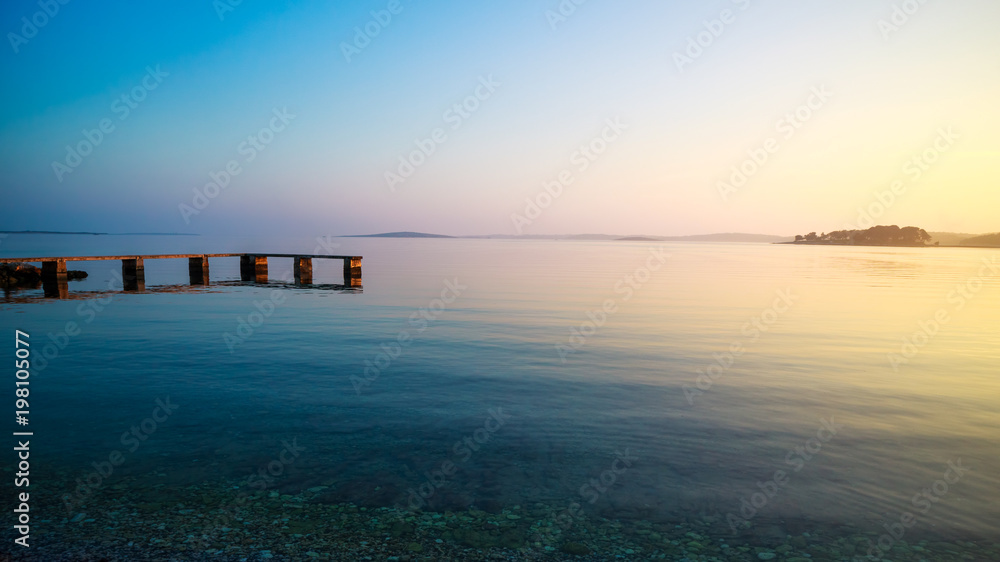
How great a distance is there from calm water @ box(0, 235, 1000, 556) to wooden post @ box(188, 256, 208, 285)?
57.0 ft

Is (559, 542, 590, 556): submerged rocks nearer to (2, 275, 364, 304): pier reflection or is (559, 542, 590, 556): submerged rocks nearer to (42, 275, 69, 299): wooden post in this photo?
(2, 275, 364, 304): pier reflection

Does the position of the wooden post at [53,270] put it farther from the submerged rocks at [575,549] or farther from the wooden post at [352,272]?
the submerged rocks at [575,549]

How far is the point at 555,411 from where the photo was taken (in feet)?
35.8

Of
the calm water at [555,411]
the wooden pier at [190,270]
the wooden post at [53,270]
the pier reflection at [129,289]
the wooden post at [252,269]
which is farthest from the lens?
the wooden post at [252,269]

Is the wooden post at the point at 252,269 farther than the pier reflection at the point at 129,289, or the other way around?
the wooden post at the point at 252,269

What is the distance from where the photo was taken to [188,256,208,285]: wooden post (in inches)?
1639

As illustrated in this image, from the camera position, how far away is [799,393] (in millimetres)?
12555

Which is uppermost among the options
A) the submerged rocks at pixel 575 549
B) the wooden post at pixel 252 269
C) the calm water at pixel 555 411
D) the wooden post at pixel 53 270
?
the submerged rocks at pixel 575 549

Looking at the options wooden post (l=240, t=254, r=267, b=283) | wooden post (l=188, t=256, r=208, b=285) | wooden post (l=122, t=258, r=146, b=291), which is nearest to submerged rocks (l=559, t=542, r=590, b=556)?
wooden post (l=122, t=258, r=146, b=291)

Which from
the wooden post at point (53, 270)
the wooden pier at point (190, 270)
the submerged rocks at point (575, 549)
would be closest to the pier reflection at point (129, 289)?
the wooden pier at point (190, 270)

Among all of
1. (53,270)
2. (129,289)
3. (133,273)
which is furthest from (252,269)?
(53,270)

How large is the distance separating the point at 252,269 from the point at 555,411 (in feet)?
135

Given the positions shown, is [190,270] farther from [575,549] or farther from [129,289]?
[575,549]

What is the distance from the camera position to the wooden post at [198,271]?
41625 mm
